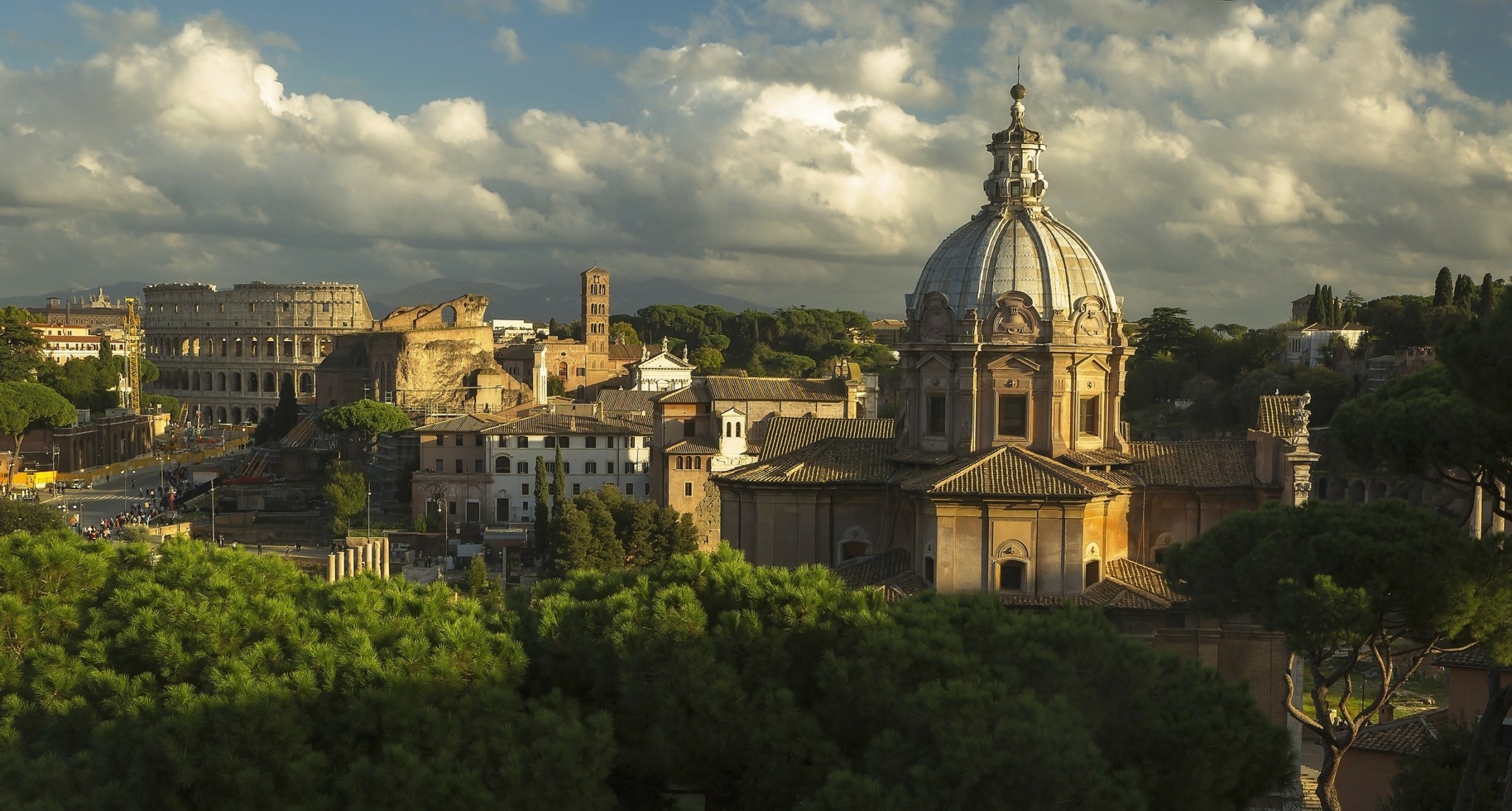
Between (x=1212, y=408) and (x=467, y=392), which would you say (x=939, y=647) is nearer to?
(x=1212, y=408)

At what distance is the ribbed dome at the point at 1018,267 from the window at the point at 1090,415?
1.36 meters

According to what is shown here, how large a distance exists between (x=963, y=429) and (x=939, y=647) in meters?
9.49

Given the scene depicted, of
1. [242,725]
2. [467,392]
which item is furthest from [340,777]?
[467,392]

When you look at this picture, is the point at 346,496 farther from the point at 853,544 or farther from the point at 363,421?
the point at 853,544

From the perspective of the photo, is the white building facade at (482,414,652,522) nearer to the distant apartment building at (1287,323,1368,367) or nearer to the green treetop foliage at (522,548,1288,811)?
the distant apartment building at (1287,323,1368,367)

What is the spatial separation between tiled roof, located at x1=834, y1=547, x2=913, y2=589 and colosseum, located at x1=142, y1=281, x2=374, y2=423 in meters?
72.9

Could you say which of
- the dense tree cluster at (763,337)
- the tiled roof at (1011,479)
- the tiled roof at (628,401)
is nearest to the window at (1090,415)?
the tiled roof at (1011,479)

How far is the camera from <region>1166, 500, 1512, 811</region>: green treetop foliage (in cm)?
1306

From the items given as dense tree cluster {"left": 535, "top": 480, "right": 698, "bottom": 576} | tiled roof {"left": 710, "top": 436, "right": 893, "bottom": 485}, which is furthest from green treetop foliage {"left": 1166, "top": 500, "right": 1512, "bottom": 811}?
dense tree cluster {"left": 535, "top": 480, "right": 698, "bottom": 576}

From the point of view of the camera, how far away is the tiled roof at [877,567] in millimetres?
20828

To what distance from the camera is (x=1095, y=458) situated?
20.9m

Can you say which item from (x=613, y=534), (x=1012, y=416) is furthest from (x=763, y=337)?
(x=1012, y=416)

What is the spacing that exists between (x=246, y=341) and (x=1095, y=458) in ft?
270

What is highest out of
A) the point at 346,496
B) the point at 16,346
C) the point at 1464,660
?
the point at 16,346
